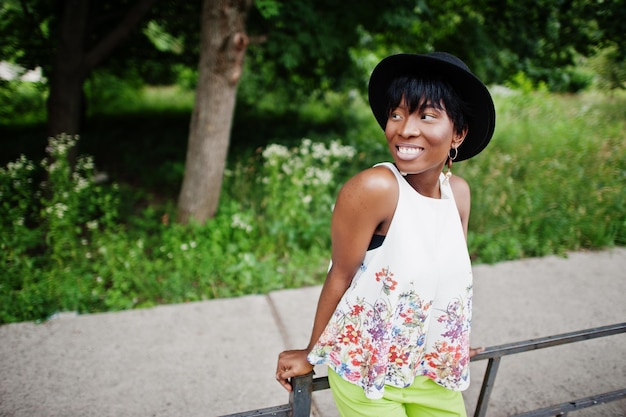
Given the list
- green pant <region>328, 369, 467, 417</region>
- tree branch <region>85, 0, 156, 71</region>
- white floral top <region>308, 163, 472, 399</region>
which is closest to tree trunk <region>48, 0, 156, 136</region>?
tree branch <region>85, 0, 156, 71</region>

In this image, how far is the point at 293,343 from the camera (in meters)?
2.91

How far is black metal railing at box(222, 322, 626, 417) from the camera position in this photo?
1435 mm

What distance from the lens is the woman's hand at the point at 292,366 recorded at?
144cm

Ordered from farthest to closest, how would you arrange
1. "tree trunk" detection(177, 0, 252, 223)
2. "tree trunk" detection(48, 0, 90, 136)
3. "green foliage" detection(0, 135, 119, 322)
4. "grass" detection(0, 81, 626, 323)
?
"tree trunk" detection(48, 0, 90, 136)
"tree trunk" detection(177, 0, 252, 223)
"grass" detection(0, 81, 626, 323)
"green foliage" detection(0, 135, 119, 322)

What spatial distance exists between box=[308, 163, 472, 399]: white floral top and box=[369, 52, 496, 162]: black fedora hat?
0.68 feet

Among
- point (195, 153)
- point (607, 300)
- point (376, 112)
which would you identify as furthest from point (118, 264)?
point (607, 300)

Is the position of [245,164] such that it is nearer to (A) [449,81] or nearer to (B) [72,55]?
(B) [72,55]

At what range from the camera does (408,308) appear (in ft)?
4.37

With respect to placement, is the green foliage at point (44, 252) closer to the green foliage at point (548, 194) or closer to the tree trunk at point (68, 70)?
the tree trunk at point (68, 70)

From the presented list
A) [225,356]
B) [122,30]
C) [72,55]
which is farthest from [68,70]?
[225,356]

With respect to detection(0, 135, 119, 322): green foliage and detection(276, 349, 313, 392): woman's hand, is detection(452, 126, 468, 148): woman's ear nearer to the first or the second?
detection(276, 349, 313, 392): woman's hand

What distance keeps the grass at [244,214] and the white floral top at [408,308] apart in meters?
2.21

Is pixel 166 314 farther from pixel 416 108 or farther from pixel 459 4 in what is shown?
pixel 459 4

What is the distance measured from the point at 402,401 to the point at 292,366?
37 centimetres
